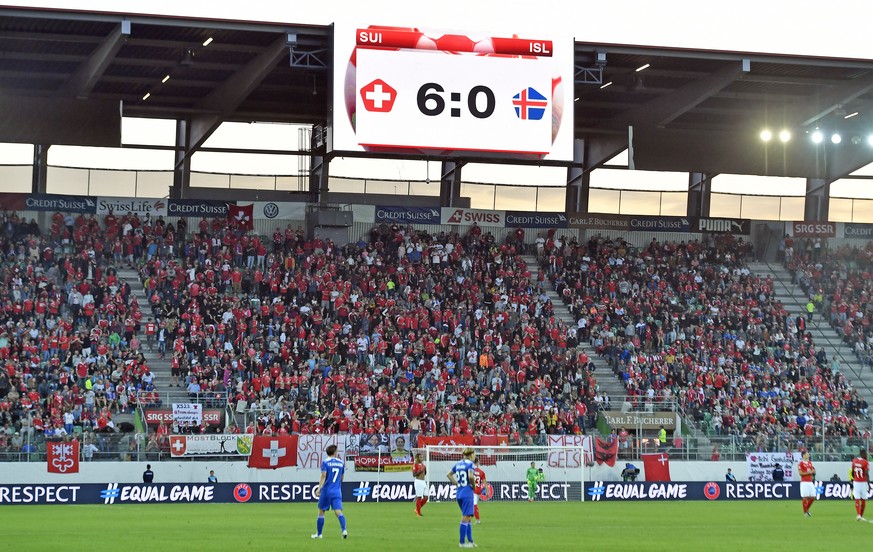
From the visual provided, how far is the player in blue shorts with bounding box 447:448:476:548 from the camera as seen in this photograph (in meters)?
21.5

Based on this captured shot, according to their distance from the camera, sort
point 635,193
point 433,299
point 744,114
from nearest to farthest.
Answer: point 433,299 → point 744,114 → point 635,193

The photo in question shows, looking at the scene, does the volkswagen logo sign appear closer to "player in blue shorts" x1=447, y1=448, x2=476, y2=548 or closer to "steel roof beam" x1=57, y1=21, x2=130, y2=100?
"steel roof beam" x1=57, y1=21, x2=130, y2=100

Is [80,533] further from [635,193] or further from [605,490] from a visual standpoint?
[635,193]

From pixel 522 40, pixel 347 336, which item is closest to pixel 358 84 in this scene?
pixel 522 40

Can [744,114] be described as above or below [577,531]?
above

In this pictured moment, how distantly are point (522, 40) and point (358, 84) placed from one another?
6321mm

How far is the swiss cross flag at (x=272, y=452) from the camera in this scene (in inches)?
1610

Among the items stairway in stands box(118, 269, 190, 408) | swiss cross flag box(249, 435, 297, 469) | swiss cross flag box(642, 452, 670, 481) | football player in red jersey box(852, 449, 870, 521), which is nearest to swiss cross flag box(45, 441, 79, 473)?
stairway in stands box(118, 269, 190, 408)

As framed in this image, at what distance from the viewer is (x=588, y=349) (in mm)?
51688

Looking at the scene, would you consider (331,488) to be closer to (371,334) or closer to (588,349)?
(371,334)

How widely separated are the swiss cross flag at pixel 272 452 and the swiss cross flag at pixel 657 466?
40.5 feet

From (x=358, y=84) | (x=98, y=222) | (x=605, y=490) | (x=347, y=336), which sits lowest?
(x=605, y=490)

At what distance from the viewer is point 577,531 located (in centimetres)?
2650

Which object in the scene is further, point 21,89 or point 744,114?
point 744,114
